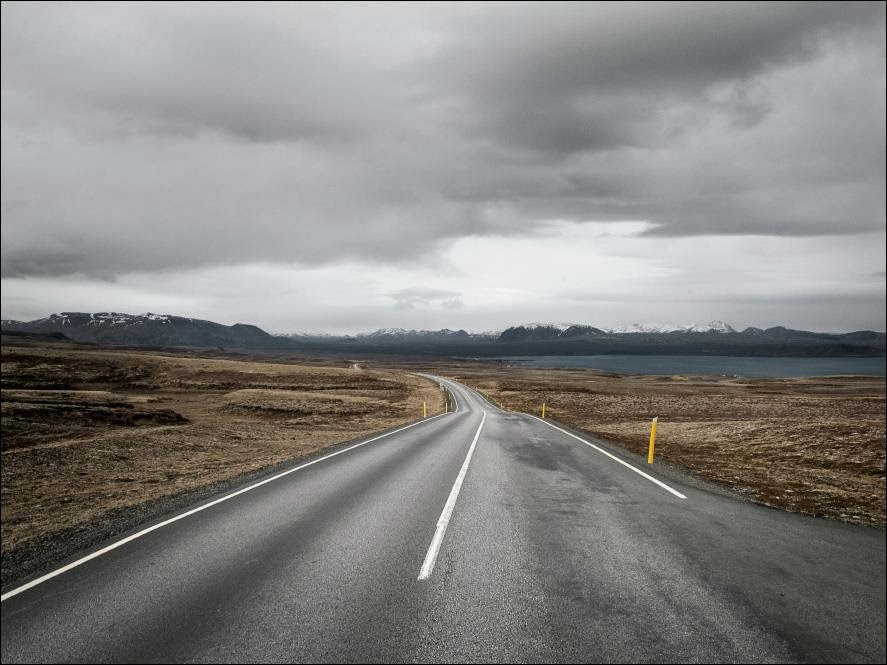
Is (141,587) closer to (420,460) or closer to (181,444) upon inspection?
(420,460)

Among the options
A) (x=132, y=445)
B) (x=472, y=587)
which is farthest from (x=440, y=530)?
(x=132, y=445)

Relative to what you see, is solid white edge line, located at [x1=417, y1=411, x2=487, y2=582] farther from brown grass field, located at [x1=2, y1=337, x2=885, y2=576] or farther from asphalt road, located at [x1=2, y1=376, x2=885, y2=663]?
brown grass field, located at [x1=2, y1=337, x2=885, y2=576]

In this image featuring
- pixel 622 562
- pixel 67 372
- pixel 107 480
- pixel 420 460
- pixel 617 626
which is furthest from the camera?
pixel 67 372

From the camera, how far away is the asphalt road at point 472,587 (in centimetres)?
432

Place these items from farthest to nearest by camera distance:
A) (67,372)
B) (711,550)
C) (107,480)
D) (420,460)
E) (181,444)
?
1. (67,372)
2. (181,444)
3. (420,460)
4. (107,480)
5. (711,550)

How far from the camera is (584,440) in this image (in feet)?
60.2

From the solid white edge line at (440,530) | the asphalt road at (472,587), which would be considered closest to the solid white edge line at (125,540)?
the asphalt road at (472,587)

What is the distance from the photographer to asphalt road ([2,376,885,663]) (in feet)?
14.2

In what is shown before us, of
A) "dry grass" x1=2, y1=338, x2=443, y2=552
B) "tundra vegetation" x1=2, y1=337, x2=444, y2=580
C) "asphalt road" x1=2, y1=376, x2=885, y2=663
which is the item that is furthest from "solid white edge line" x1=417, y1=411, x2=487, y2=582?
"dry grass" x1=2, y1=338, x2=443, y2=552

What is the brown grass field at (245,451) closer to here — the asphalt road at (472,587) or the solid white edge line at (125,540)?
the solid white edge line at (125,540)

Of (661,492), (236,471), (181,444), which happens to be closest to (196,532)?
(236,471)

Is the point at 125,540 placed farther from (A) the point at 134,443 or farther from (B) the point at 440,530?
(A) the point at 134,443

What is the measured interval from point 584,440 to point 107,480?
661 inches

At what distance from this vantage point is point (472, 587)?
5395 millimetres
